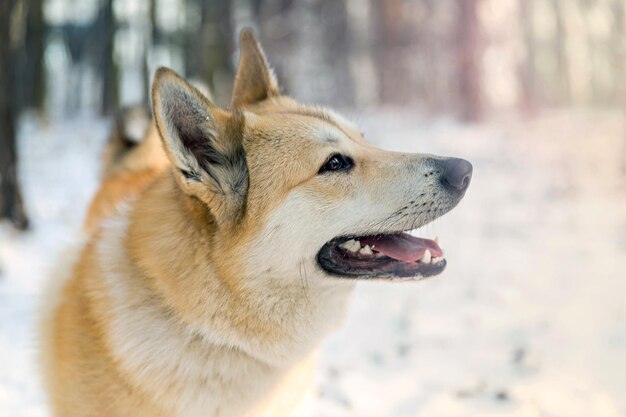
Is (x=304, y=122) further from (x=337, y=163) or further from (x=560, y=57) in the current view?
(x=560, y=57)

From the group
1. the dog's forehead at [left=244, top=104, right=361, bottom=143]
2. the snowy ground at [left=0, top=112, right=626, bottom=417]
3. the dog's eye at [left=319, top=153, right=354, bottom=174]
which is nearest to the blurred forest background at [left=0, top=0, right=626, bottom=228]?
the snowy ground at [left=0, top=112, right=626, bottom=417]

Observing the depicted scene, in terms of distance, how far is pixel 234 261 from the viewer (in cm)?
255

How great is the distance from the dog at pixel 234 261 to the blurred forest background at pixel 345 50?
11295mm

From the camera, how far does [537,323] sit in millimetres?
5039

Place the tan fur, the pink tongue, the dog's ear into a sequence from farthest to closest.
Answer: the tan fur
the pink tongue
the dog's ear

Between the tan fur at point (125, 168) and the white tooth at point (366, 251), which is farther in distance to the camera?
the tan fur at point (125, 168)

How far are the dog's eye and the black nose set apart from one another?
41cm

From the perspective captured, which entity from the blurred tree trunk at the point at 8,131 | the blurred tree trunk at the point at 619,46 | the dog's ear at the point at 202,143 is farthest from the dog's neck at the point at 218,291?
the blurred tree trunk at the point at 619,46

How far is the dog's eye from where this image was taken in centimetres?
275

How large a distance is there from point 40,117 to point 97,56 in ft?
22.1

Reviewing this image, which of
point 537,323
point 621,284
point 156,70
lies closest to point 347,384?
point 537,323

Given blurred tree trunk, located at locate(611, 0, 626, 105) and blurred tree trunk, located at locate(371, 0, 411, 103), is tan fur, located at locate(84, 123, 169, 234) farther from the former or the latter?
blurred tree trunk, located at locate(371, 0, 411, 103)

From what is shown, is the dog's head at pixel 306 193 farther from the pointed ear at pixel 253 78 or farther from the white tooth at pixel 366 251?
the pointed ear at pixel 253 78

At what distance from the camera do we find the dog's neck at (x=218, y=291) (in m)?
2.53
